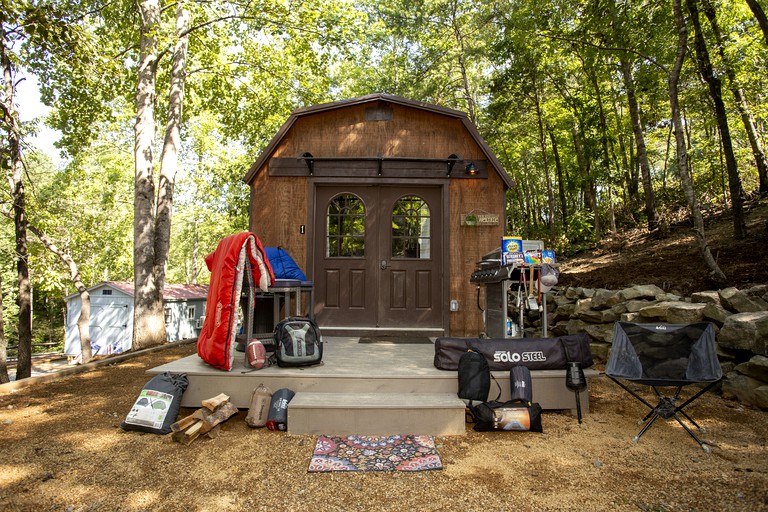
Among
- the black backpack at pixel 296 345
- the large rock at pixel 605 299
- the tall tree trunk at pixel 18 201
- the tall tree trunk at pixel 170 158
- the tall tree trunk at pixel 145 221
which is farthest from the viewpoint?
the tall tree trunk at pixel 170 158

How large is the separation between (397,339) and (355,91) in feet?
50.3

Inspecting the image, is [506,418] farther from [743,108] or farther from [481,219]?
[743,108]

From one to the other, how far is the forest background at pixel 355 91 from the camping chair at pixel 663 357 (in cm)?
219

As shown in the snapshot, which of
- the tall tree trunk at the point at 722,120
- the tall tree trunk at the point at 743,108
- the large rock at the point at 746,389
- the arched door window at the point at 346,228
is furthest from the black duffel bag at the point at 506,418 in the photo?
the tall tree trunk at the point at 743,108

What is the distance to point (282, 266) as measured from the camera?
17.6ft

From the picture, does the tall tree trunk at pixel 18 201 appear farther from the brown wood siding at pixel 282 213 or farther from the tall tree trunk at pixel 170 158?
the brown wood siding at pixel 282 213

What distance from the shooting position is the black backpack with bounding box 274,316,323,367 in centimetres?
391

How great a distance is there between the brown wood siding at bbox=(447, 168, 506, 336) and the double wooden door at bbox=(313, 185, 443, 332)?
204 mm

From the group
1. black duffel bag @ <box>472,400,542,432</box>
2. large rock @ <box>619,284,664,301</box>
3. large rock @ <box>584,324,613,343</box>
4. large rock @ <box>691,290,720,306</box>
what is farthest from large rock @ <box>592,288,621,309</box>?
black duffel bag @ <box>472,400,542,432</box>

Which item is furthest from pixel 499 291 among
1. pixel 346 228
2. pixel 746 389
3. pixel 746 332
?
pixel 346 228


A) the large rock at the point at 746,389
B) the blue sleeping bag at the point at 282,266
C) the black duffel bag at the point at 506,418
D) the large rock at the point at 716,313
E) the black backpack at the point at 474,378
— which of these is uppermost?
the blue sleeping bag at the point at 282,266

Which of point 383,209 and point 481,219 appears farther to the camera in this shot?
point 383,209

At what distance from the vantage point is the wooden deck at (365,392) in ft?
10.9

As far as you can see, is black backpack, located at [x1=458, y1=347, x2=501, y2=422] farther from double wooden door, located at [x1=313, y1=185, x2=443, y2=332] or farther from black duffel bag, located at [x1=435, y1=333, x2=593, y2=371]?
double wooden door, located at [x1=313, y1=185, x2=443, y2=332]
